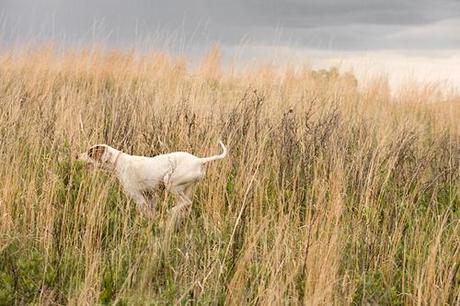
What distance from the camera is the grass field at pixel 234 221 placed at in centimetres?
310

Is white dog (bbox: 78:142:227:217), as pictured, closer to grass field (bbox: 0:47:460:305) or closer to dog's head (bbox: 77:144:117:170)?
dog's head (bbox: 77:144:117:170)

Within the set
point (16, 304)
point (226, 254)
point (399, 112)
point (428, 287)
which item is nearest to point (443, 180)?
point (428, 287)

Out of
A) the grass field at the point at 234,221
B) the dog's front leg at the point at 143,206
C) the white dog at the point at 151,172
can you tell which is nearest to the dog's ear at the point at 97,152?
the white dog at the point at 151,172

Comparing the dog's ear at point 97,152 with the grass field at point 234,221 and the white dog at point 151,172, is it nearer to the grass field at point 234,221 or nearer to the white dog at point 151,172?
the white dog at point 151,172

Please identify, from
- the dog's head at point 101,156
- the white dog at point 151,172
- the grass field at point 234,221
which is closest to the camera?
the grass field at point 234,221

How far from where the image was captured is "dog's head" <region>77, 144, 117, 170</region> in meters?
4.36

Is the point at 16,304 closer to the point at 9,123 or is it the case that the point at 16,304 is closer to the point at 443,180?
the point at 9,123

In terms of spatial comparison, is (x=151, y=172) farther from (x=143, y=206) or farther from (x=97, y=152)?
(x=97, y=152)

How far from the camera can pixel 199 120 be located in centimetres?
610

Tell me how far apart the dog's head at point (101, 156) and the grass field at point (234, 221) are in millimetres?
118

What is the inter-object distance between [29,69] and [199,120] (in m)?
5.44

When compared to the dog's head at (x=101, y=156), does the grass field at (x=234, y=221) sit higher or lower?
lower

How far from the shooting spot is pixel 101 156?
4.38m

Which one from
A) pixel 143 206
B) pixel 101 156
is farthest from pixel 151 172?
pixel 101 156
